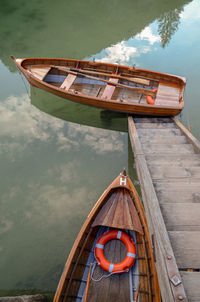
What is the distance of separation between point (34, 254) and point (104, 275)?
2416 millimetres

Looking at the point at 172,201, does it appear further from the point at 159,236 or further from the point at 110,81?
the point at 110,81

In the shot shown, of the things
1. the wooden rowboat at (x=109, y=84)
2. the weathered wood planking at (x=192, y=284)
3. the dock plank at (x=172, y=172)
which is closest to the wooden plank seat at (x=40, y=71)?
the wooden rowboat at (x=109, y=84)

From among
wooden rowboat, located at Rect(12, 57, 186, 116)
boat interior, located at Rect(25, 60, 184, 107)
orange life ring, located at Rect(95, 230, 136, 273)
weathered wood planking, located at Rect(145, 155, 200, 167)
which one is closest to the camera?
orange life ring, located at Rect(95, 230, 136, 273)

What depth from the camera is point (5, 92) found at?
1165cm

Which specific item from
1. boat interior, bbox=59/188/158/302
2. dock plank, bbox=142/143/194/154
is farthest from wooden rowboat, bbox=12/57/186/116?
boat interior, bbox=59/188/158/302

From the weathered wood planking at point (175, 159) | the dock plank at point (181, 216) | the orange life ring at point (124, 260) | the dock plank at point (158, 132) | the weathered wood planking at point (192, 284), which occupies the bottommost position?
the weathered wood planking at point (192, 284)

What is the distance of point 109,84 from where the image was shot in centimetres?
965

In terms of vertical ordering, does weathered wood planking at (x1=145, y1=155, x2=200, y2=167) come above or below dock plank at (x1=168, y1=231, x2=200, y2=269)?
above

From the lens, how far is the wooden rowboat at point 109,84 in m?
8.35

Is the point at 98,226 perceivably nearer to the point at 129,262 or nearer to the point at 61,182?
the point at 129,262

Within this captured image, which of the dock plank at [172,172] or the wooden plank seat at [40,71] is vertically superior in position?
the wooden plank seat at [40,71]

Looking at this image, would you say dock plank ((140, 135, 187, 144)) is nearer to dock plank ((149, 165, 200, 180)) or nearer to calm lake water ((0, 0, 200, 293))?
calm lake water ((0, 0, 200, 293))

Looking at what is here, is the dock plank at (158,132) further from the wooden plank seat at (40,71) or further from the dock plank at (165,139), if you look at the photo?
the wooden plank seat at (40,71)

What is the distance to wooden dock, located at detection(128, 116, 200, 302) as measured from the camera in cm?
323
